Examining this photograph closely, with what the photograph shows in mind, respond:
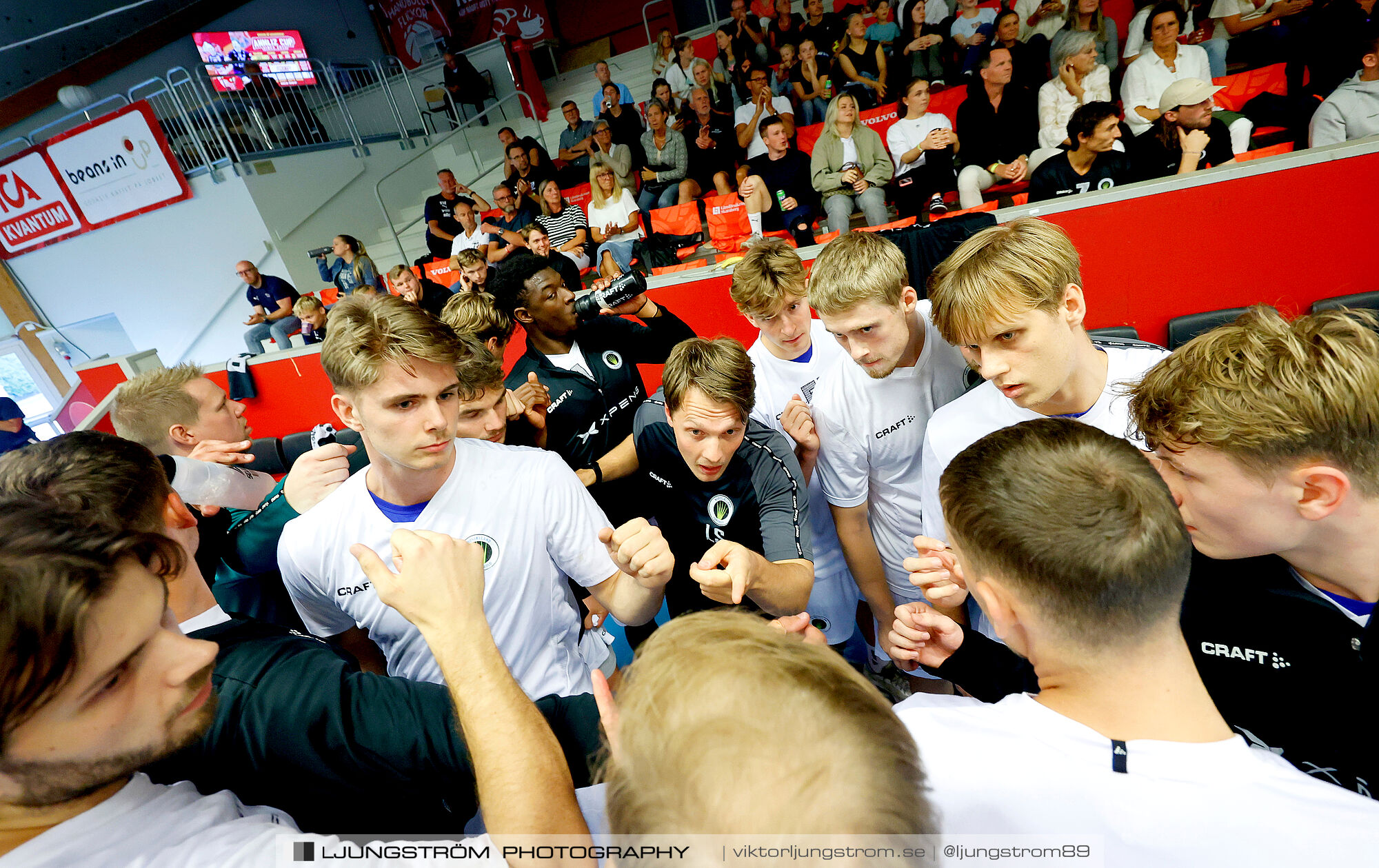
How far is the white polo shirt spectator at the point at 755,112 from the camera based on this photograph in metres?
6.97

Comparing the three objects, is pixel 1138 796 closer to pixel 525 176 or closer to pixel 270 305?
pixel 525 176

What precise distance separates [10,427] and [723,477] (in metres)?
7.36

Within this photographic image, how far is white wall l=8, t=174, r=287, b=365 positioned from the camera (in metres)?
9.72

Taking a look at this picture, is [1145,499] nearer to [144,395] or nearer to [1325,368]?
[1325,368]

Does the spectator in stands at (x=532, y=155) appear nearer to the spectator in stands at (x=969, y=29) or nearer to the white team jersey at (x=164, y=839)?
the spectator in stands at (x=969, y=29)

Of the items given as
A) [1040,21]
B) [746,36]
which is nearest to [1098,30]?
[1040,21]

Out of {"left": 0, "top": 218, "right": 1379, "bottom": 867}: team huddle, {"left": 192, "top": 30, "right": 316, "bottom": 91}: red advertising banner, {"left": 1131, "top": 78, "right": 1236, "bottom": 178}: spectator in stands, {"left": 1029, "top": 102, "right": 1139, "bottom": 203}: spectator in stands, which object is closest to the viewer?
{"left": 0, "top": 218, "right": 1379, "bottom": 867}: team huddle

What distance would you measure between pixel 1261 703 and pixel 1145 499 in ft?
2.49

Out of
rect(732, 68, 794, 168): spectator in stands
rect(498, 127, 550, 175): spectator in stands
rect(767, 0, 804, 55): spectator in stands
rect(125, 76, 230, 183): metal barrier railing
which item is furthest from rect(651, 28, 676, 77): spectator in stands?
rect(125, 76, 230, 183): metal barrier railing

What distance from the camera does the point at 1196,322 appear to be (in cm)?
342

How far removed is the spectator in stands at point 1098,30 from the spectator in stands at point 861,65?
186 centimetres

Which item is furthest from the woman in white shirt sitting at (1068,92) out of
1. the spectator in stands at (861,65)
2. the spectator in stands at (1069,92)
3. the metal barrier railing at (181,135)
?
the metal barrier railing at (181,135)

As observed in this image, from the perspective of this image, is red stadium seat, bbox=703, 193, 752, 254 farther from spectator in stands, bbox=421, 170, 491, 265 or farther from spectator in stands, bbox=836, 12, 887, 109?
spectator in stands, bbox=421, 170, 491, 265

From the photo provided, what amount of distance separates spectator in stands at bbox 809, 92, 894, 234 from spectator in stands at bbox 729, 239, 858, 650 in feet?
9.92
